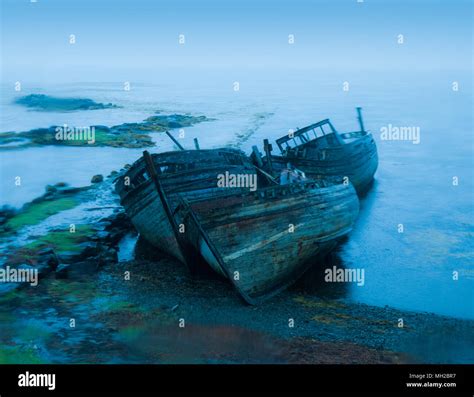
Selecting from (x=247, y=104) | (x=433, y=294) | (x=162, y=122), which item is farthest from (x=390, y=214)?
(x=247, y=104)

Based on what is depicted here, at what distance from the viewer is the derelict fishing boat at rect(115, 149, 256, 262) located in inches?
723

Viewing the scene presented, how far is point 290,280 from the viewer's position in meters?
17.6

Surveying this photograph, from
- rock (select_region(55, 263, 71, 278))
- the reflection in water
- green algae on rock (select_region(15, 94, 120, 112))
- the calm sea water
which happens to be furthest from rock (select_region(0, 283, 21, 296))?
green algae on rock (select_region(15, 94, 120, 112))

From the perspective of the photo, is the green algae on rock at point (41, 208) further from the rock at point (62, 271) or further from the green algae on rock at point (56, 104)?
the green algae on rock at point (56, 104)

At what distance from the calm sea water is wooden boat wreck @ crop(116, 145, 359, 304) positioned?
277 cm

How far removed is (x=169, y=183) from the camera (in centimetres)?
1834

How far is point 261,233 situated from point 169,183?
4182 mm

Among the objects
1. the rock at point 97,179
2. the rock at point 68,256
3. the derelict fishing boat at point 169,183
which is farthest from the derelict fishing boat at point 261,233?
the rock at point 97,179

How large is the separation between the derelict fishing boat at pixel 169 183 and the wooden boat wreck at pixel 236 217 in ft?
0.10

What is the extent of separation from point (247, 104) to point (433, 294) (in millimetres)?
77953
